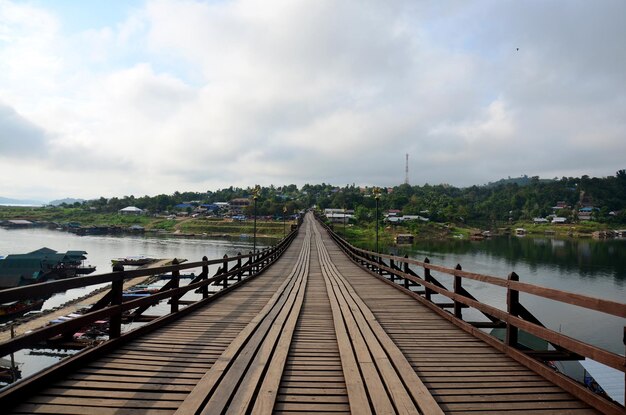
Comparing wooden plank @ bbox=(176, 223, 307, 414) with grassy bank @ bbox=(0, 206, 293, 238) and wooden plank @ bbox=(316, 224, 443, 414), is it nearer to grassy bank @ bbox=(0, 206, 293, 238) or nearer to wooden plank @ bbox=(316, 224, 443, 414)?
wooden plank @ bbox=(316, 224, 443, 414)

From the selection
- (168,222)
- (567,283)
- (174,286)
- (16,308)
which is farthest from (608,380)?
(168,222)

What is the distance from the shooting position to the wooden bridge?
3.20 meters

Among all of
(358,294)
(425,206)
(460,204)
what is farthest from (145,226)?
(358,294)

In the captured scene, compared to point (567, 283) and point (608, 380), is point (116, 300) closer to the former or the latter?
point (608, 380)

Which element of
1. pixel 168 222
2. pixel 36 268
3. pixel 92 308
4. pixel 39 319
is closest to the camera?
pixel 92 308

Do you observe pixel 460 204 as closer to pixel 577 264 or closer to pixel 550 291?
pixel 577 264

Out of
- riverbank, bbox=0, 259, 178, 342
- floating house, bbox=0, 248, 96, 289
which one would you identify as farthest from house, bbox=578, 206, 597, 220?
riverbank, bbox=0, 259, 178, 342

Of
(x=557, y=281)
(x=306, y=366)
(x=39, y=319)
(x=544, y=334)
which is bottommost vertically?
(x=39, y=319)

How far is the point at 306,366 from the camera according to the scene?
13.9ft

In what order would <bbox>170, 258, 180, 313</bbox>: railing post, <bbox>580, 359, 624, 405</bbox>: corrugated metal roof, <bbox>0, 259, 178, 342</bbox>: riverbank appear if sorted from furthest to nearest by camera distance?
<bbox>0, 259, 178, 342</bbox>: riverbank
<bbox>580, 359, 624, 405</bbox>: corrugated metal roof
<bbox>170, 258, 180, 313</bbox>: railing post

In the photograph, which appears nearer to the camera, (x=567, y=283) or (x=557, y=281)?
(x=567, y=283)

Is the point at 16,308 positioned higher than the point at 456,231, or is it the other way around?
the point at 456,231

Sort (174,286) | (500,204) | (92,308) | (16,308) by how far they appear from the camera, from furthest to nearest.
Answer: (500,204) → (16,308) → (174,286) → (92,308)

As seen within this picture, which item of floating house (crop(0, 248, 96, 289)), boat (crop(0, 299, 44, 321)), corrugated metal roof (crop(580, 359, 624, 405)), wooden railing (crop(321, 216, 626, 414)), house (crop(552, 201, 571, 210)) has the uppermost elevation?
house (crop(552, 201, 571, 210))
